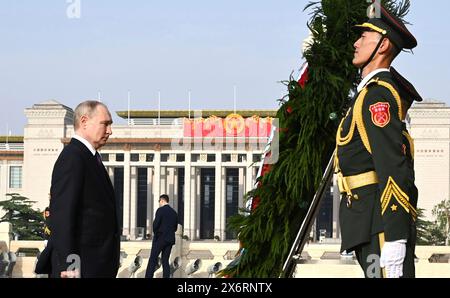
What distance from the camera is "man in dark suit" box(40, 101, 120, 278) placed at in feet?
11.5

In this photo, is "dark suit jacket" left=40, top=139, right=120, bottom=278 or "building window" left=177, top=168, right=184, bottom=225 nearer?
"dark suit jacket" left=40, top=139, right=120, bottom=278

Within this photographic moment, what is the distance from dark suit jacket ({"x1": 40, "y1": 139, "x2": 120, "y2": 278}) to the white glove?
3.20 ft

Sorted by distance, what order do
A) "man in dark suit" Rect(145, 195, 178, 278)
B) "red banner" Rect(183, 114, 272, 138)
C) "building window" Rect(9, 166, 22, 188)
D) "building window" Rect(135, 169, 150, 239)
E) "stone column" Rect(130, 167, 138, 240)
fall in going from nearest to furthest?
"man in dark suit" Rect(145, 195, 178, 278)
"red banner" Rect(183, 114, 272, 138)
"stone column" Rect(130, 167, 138, 240)
"building window" Rect(135, 169, 150, 239)
"building window" Rect(9, 166, 22, 188)

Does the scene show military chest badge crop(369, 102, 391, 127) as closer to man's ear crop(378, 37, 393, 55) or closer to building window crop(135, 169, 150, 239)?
man's ear crop(378, 37, 393, 55)

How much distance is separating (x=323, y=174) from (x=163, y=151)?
6745 cm

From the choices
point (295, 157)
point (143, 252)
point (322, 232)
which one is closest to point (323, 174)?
point (295, 157)

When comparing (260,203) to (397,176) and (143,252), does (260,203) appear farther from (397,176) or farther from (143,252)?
(143,252)

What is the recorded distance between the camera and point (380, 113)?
3381 mm

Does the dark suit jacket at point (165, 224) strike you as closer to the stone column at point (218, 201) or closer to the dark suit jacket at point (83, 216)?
the dark suit jacket at point (83, 216)

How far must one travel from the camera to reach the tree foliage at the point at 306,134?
421 cm

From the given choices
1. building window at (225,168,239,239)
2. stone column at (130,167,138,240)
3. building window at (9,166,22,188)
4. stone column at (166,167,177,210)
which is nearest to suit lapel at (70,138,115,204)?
stone column at (130,167,138,240)

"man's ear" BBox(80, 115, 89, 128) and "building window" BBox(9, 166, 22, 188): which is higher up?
"man's ear" BBox(80, 115, 89, 128)

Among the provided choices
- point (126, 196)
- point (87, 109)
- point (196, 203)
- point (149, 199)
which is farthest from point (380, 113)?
point (196, 203)

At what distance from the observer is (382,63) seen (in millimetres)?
3551
